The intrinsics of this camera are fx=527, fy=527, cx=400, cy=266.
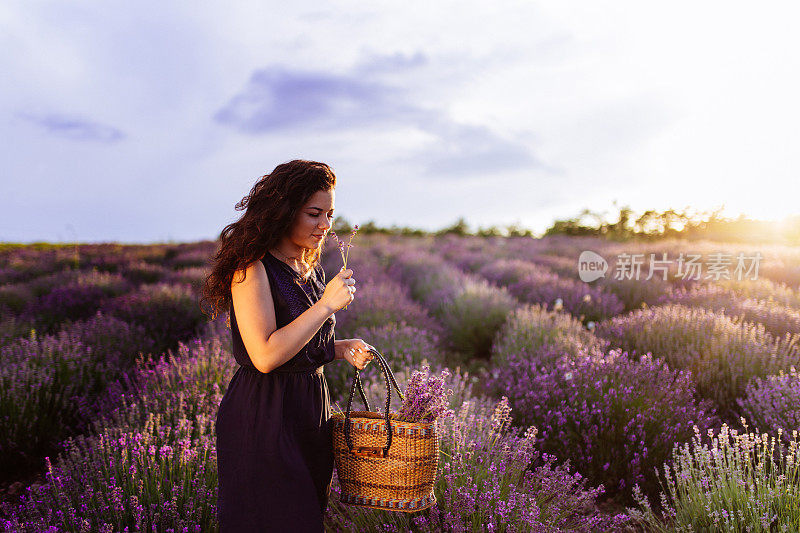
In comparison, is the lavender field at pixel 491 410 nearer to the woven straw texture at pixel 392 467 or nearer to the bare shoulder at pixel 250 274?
the woven straw texture at pixel 392 467

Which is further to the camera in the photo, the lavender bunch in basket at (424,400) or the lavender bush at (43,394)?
the lavender bush at (43,394)

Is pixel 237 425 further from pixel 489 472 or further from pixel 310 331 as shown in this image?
pixel 489 472

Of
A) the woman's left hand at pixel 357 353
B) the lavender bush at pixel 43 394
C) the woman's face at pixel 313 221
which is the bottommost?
the lavender bush at pixel 43 394

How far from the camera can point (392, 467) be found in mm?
1749

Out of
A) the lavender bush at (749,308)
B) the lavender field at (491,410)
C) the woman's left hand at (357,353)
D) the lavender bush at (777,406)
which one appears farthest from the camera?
the lavender bush at (749,308)

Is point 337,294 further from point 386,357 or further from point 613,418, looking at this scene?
point 386,357

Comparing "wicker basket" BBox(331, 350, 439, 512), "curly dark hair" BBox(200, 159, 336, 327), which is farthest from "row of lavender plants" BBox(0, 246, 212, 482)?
"wicker basket" BBox(331, 350, 439, 512)

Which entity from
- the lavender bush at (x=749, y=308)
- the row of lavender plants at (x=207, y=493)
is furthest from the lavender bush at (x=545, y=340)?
the lavender bush at (x=749, y=308)

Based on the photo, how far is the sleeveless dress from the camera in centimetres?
175

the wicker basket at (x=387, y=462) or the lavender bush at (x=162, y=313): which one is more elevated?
the wicker basket at (x=387, y=462)

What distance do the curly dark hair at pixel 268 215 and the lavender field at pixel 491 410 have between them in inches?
38.6

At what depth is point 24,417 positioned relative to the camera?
389 cm

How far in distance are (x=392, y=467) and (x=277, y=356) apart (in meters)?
0.53

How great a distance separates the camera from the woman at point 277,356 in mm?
1727
